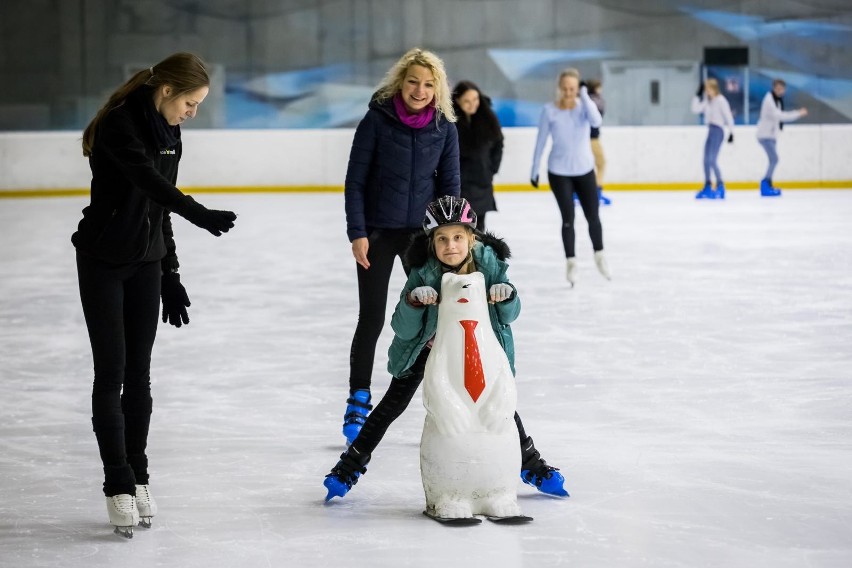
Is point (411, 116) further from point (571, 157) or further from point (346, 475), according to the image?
point (571, 157)

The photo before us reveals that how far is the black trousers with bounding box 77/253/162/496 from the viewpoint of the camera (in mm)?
3271

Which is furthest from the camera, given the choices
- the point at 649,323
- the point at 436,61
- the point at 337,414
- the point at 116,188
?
the point at 649,323

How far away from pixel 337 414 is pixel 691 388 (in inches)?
54.5

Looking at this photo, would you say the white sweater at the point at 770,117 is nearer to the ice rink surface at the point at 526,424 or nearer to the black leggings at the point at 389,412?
the ice rink surface at the point at 526,424

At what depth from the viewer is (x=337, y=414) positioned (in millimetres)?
4801

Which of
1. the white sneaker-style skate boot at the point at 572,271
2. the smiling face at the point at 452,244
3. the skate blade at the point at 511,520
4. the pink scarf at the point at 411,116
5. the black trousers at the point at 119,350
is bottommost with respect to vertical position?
the skate blade at the point at 511,520

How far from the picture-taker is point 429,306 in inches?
136

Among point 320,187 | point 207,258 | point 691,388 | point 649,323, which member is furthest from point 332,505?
point 320,187

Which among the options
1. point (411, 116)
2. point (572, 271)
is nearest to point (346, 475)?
point (411, 116)

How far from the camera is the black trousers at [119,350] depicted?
327cm

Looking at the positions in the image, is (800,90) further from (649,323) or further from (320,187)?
(649,323)

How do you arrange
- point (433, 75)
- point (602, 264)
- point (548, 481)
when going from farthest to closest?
point (602, 264) < point (433, 75) < point (548, 481)

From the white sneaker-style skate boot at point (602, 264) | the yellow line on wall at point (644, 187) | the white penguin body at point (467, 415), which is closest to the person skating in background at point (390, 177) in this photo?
the white penguin body at point (467, 415)

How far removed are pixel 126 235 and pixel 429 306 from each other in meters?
0.77
